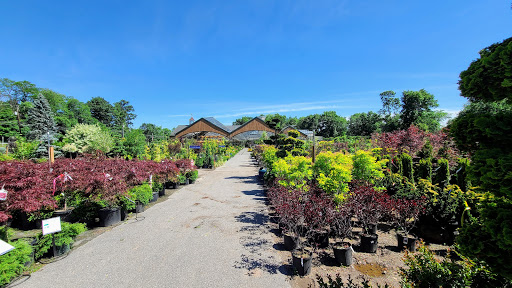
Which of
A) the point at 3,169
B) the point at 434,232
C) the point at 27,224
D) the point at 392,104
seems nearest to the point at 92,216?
the point at 27,224

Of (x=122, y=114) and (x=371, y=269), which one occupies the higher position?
(x=122, y=114)

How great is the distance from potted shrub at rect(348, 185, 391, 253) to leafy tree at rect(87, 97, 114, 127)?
7003 cm

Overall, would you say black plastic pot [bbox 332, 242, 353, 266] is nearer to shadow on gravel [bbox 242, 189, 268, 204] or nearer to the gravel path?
the gravel path

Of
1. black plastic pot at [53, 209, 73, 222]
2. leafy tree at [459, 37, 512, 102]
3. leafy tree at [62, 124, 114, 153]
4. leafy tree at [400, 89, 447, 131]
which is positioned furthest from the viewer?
leafy tree at [400, 89, 447, 131]

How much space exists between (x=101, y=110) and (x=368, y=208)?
233 feet

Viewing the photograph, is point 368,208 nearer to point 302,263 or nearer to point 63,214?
point 302,263

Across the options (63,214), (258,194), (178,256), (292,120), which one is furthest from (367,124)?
(63,214)

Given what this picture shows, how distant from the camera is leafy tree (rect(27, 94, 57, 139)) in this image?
2800 centimetres

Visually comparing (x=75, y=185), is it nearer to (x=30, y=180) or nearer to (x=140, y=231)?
(x=30, y=180)

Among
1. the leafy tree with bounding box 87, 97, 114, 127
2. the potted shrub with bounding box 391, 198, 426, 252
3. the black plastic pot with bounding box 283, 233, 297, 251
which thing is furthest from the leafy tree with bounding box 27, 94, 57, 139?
the potted shrub with bounding box 391, 198, 426, 252

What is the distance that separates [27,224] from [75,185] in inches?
78.7

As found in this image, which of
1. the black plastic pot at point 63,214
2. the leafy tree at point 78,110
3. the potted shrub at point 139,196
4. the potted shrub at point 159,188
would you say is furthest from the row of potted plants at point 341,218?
the leafy tree at point 78,110

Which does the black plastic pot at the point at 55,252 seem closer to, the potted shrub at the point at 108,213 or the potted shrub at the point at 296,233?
the potted shrub at the point at 108,213

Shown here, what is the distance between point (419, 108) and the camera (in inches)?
1521
